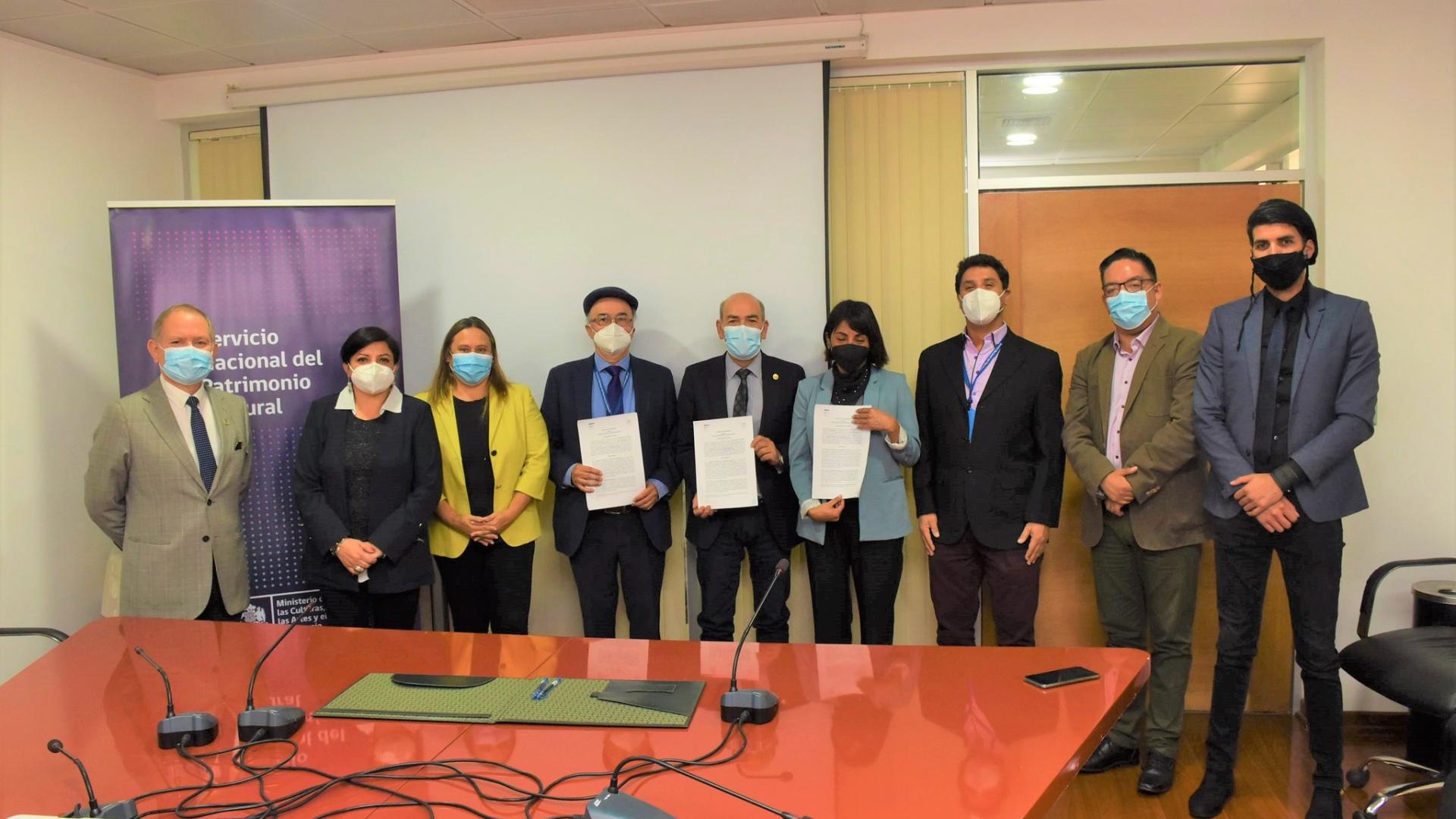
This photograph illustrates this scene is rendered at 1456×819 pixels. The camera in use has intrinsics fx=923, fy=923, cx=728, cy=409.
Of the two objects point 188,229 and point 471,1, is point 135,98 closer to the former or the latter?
point 188,229

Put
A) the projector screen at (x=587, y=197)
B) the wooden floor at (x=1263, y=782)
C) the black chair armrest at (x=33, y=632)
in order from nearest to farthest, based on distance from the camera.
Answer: the black chair armrest at (x=33, y=632)
the wooden floor at (x=1263, y=782)
the projector screen at (x=587, y=197)

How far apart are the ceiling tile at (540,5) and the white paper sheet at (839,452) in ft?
6.10

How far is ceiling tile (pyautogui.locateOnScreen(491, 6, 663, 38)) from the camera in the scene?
3.88 meters

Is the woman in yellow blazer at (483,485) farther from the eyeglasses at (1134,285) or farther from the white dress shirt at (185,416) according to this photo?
the eyeglasses at (1134,285)

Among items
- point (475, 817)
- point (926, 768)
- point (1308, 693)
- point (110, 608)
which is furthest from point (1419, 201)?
point (110, 608)

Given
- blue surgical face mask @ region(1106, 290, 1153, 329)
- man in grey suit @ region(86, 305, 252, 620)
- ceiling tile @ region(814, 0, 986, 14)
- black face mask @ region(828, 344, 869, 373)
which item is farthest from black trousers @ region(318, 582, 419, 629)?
ceiling tile @ region(814, 0, 986, 14)

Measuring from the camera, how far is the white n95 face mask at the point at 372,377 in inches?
134

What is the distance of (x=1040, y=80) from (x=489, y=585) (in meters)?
3.21

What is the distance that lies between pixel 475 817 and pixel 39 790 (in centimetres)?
81

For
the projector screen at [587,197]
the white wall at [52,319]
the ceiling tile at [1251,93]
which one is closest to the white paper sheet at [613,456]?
the projector screen at [587,197]

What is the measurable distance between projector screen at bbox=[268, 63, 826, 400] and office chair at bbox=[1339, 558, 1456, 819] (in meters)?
2.20

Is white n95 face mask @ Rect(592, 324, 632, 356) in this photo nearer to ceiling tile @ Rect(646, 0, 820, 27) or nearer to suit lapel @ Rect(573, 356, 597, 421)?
suit lapel @ Rect(573, 356, 597, 421)

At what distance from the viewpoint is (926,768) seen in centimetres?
157

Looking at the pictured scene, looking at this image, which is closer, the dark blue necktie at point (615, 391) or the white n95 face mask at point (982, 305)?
the white n95 face mask at point (982, 305)
